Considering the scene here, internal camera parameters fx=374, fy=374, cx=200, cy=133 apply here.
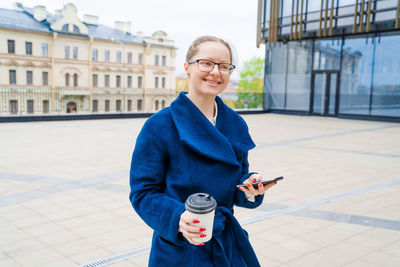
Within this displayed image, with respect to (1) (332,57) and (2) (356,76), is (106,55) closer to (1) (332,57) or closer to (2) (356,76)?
(1) (332,57)

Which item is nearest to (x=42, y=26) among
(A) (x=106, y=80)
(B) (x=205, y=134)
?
(A) (x=106, y=80)

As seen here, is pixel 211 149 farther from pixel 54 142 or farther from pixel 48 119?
pixel 48 119

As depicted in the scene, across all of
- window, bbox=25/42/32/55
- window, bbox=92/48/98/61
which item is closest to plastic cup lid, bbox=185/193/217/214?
window, bbox=25/42/32/55

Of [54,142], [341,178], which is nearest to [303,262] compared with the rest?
[341,178]

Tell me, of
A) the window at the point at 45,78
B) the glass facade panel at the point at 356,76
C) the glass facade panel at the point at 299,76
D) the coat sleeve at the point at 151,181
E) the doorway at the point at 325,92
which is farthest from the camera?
the window at the point at 45,78

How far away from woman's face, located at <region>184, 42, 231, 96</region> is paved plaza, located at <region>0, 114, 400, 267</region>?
7.40 ft

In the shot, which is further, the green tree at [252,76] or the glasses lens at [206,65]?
the green tree at [252,76]

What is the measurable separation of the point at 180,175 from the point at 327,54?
69.5ft

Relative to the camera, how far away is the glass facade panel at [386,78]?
18297 mm

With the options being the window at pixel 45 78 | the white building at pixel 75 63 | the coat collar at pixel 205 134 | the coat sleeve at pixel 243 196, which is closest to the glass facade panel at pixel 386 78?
the coat sleeve at pixel 243 196

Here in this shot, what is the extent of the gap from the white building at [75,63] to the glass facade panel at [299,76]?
19724mm

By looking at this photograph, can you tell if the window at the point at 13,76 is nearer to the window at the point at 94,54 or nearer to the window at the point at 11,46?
the window at the point at 11,46

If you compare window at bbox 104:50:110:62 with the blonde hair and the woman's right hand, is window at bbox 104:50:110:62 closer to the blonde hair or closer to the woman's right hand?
the blonde hair

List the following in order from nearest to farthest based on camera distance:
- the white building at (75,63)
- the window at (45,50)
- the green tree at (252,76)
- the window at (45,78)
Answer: the white building at (75,63)
the window at (45,50)
the window at (45,78)
the green tree at (252,76)
